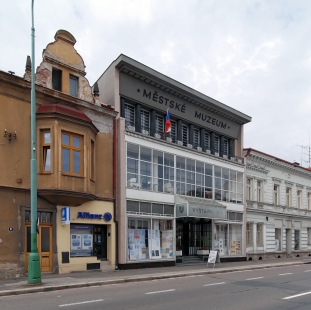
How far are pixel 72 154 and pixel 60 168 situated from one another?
3.37 feet

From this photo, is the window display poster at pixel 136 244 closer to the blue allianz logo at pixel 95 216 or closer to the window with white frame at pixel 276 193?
the blue allianz logo at pixel 95 216

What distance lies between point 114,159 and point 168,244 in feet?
20.1

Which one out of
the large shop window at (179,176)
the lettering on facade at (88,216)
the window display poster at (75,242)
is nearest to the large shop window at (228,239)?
the large shop window at (179,176)

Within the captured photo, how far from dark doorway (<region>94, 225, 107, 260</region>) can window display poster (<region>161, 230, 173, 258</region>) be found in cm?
398

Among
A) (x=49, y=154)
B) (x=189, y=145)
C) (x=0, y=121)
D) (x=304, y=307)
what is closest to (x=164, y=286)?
(x=304, y=307)

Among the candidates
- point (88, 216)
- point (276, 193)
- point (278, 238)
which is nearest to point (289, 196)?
point (276, 193)

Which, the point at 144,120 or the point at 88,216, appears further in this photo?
the point at 144,120

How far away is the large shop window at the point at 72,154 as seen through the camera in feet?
56.7

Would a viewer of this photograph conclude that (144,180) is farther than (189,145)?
No

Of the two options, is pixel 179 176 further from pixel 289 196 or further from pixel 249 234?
pixel 289 196

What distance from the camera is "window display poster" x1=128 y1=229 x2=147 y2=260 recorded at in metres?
20.7

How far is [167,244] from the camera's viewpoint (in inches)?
896

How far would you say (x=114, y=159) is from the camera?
2033 centimetres

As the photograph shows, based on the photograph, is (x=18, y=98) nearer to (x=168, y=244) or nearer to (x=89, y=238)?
(x=89, y=238)
